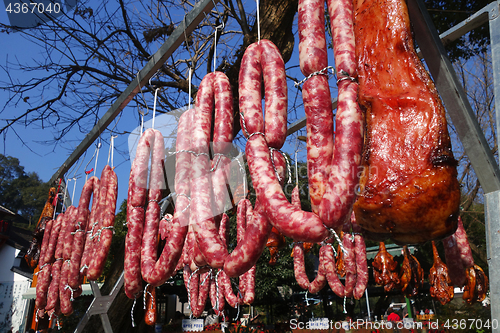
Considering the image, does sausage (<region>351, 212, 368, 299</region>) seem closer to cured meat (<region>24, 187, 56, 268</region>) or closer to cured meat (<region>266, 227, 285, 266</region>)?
cured meat (<region>266, 227, 285, 266</region>)

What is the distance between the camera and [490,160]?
187cm

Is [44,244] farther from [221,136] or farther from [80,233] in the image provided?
[221,136]

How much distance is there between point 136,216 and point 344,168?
232 cm

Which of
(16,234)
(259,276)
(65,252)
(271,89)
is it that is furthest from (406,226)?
(16,234)

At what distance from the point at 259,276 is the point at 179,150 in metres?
14.3

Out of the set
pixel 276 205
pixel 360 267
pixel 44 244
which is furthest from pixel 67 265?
pixel 276 205

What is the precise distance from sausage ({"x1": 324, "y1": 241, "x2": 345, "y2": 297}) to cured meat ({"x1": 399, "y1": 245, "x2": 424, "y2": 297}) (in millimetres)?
3040

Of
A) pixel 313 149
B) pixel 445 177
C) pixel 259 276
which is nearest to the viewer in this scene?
pixel 445 177

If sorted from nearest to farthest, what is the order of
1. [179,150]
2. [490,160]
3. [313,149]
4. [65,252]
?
1. [313,149]
2. [490,160]
3. [179,150]
4. [65,252]

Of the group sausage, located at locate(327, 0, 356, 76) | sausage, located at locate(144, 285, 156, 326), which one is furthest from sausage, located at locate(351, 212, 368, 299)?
sausage, located at locate(144, 285, 156, 326)

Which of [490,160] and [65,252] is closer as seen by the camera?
[490,160]

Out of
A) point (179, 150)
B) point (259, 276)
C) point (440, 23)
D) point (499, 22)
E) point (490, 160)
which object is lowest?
point (259, 276)

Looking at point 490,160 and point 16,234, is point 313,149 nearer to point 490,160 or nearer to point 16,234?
point 490,160

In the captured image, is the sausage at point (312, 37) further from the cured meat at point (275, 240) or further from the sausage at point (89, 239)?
the sausage at point (89, 239)
